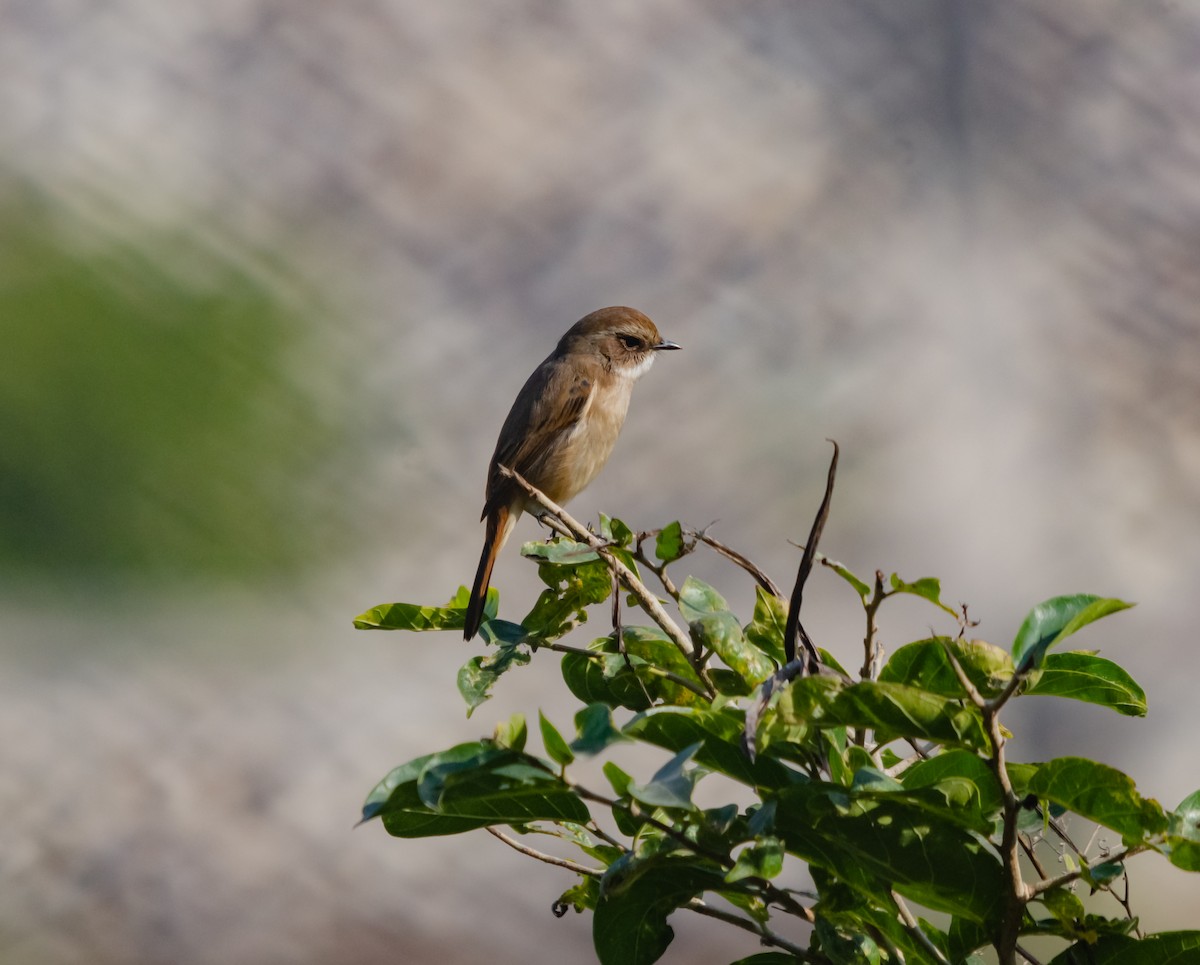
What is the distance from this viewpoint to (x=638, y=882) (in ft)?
2.39

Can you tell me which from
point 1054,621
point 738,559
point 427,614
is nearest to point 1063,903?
point 1054,621

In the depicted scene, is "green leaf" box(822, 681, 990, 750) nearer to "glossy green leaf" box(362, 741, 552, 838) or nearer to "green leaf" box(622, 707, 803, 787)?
"green leaf" box(622, 707, 803, 787)

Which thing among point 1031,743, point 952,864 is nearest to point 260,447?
point 1031,743

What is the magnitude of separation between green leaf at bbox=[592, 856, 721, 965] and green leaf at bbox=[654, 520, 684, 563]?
0.20 meters

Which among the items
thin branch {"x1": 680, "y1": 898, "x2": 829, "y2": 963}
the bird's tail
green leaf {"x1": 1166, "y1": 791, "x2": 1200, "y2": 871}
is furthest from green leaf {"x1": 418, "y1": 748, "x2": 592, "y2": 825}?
the bird's tail

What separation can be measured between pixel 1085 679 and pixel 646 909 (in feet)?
1.00

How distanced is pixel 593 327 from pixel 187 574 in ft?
3.21

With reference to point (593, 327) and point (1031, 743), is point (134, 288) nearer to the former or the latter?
point (593, 327)

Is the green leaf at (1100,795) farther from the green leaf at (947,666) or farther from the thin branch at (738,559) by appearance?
the thin branch at (738,559)

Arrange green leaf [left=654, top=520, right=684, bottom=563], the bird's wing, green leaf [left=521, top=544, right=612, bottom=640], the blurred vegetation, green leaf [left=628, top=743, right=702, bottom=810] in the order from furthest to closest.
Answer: the bird's wing
the blurred vegetation
green leaf [left=521, top=544, right=612, bottom=640]
green leaf [left=654, top=520, right=684, bottom=563]
green leaf [left=628, top=743, right=702, bottom=810]

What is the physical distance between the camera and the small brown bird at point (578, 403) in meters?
2.50

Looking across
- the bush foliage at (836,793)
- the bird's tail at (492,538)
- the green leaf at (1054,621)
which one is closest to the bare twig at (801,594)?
the bush foliage at (836,793)

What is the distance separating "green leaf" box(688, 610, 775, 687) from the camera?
74cm

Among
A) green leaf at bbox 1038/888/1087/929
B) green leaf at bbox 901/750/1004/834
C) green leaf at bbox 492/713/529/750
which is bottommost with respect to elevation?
green leaf at bbox 1038/888/1087/929
